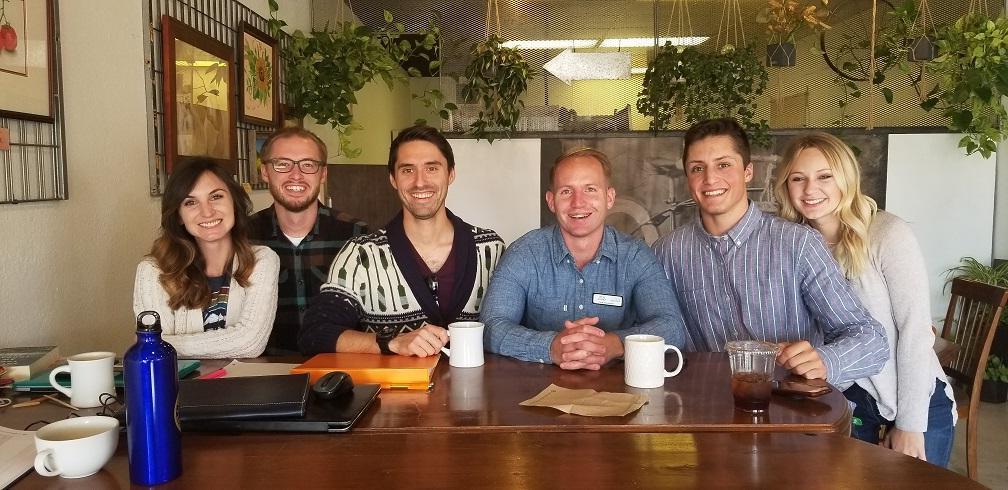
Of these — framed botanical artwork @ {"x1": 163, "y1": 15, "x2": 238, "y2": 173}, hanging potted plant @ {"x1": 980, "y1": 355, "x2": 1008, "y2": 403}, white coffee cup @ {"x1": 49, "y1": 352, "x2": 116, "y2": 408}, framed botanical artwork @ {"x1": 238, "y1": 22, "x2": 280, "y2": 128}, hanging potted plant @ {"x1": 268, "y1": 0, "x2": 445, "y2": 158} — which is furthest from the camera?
hanging potted plant @ {"x1": 980, "y1": 355, "x2": 1008, "y2": 403}

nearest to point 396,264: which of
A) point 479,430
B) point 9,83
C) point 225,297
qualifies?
point 225,297

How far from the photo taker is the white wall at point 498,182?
4602 mm

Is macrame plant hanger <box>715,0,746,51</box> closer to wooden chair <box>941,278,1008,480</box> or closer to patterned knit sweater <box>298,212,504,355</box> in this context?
wooden chair <box>941,278,1008,480</box>

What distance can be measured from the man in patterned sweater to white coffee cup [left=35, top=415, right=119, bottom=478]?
1.00 metres

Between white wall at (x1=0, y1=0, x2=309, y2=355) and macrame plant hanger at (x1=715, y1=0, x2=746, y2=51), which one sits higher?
macrame plant hanger at (x1=715, y1=0, x2=746, y2=51)

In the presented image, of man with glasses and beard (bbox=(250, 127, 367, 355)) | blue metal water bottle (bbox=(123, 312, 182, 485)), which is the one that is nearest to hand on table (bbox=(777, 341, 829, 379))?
blue metal water bottle (bbox=(123, 312, 182, 485))

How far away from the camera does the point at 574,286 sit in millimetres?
2203

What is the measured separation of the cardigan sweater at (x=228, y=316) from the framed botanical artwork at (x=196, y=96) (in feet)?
2.61

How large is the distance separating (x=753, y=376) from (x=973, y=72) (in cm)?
311

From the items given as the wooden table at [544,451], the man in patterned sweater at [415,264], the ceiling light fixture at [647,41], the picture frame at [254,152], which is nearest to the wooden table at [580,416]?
the wooden table at [544,451]

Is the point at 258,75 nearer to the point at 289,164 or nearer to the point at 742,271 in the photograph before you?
the point at 289,164

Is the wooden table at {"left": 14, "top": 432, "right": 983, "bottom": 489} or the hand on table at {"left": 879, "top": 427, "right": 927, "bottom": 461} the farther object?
the hand on table at {"left": 879, "top": 427, "right": 927, "bottom": 461}

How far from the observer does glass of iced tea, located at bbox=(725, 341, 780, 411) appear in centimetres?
144

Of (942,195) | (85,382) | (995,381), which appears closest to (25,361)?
(85,382)
